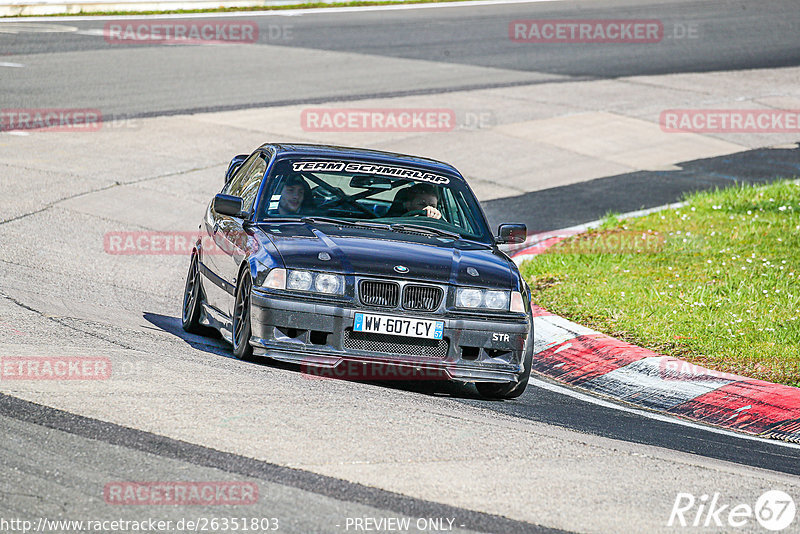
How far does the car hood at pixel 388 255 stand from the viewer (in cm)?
729

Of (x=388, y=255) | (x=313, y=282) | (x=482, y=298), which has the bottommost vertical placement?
(x=482, y=298)

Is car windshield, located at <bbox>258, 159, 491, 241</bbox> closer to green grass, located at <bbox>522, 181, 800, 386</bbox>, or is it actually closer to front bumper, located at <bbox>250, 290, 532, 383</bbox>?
front bumper, located at <bbox>250, 290, 532, 383</bbox>

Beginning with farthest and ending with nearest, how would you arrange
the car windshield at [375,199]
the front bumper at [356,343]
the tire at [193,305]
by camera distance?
the tire at [193,305]
the car windshield at [375,199]
the front bumper at [356,343]

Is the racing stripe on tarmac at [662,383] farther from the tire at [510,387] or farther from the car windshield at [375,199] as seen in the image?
the car windshield at [375,199]

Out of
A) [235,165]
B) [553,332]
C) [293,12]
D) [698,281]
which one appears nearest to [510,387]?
[553,332]

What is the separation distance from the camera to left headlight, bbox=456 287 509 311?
7352 millimetres

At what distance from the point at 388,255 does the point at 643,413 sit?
6.54 feet

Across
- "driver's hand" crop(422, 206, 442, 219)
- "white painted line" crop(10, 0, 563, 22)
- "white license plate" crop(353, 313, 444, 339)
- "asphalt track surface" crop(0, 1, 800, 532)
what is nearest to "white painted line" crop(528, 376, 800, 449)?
"asphalt track surface" crop(0, 1, 800, 532)

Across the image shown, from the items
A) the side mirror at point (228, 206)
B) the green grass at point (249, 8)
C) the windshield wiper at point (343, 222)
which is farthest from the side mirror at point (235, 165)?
the green grass at point (249, 8)

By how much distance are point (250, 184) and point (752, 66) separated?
18942 mm

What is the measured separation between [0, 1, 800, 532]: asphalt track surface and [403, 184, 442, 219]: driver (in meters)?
1.36

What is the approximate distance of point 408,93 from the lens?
2100 cm

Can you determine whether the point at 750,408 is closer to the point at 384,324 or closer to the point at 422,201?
the point at 384,324

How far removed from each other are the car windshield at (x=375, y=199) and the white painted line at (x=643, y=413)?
115 cm
